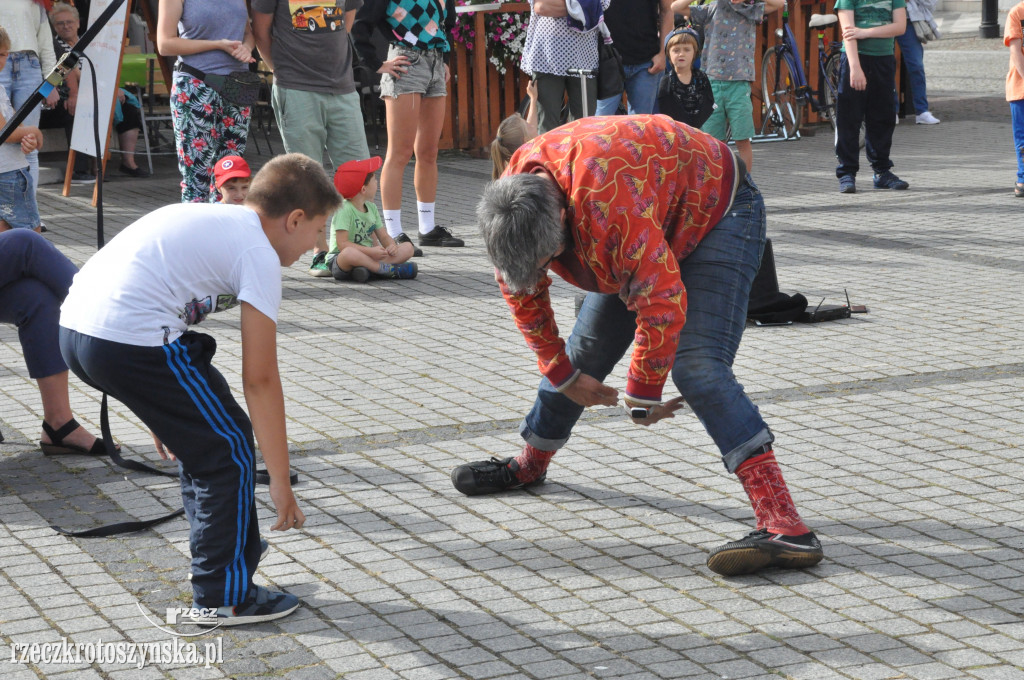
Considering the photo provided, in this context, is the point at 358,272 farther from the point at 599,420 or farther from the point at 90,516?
the point at 90,516

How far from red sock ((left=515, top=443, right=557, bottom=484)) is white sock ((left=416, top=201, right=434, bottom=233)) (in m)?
4.63

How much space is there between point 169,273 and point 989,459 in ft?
10.1

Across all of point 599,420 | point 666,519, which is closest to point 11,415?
point 599,420

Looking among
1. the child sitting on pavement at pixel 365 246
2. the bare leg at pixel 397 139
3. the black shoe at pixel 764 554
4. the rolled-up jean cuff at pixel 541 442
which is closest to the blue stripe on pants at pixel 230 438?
the rolled-up jean cuff at pixel 541 442

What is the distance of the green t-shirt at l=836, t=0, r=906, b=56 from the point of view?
10.5 metres

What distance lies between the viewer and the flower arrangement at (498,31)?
518 inches

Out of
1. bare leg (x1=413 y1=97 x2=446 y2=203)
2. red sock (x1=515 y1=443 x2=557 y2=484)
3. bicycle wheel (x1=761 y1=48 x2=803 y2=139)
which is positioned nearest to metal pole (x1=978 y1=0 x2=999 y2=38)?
bicycle wheel (x1=761 y1=48 x2=803 y2=139)

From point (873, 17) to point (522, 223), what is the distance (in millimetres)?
7934

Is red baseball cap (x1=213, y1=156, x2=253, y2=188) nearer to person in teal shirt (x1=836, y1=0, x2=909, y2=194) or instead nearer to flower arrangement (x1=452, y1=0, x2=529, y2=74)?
person in teal shirt (x1=836, y1=0, x2=909, y2=194)

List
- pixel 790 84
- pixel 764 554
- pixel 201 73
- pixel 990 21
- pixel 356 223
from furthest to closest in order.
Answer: pixel 990 21 < pixel 790 84 < pixel 356 223 < pixel 201 73 < pixel 764 554

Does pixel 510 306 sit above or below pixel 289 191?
below

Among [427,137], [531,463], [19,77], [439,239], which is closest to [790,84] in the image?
[439,239]

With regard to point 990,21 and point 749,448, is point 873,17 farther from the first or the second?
point 990,21

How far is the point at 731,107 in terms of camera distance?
1030 centimetres
